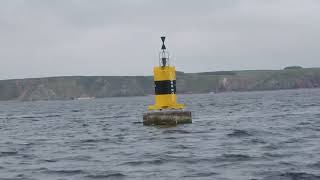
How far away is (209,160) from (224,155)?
130 cm

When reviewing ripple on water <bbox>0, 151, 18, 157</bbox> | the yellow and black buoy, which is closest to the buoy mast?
the yellow and black buoy

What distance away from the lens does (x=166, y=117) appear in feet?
105

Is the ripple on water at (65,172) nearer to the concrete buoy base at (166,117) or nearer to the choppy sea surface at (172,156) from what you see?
the choppy sea surface at (172,156)

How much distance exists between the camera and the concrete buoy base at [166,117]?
32.0m

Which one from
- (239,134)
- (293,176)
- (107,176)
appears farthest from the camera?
(239,134)

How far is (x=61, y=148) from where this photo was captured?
25.6 meters

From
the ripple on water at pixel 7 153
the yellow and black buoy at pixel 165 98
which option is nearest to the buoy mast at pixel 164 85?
the yellow and black buoy at pixel 165 98

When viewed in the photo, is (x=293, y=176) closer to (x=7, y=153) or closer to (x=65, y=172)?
(x=65, y=172)

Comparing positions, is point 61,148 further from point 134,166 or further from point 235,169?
point 235,169

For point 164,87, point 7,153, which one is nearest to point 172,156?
point 7,153

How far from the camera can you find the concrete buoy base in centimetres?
3198

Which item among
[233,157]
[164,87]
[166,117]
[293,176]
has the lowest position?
[293,176]

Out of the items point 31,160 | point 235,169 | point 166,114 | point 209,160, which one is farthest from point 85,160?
point 166,114

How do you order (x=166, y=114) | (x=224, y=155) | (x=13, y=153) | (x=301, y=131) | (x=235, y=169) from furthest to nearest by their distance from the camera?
(x=166, y=114)
(x=301, y=131)
(x=13, y=153)
(x=224, y=155)
(x=235, y=169)
